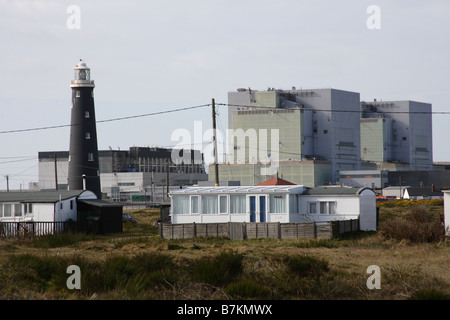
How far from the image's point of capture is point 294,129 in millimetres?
130750

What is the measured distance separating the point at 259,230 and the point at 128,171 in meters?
104

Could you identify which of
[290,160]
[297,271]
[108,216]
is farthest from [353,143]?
[297,271]

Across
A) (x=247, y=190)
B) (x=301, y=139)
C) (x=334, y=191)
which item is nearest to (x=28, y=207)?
(x=247, y=190)

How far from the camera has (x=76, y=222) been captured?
42.1 meters

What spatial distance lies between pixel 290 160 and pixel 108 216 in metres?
88.0

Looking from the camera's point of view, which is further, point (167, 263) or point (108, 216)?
point (108, 216)

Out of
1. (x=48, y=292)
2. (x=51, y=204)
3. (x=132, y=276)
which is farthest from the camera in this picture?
(x=51, y=204)

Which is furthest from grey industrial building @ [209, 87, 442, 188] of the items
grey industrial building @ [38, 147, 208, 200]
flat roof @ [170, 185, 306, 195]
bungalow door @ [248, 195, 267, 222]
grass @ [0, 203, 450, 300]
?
grass @ [0, 203, 450, 300]

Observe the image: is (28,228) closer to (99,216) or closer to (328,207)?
(99,216)

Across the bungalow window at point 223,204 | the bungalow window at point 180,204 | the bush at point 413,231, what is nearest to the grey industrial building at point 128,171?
the bungalow window at point 180,204

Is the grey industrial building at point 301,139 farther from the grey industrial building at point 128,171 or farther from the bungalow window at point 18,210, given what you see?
the bungalow window at point 18,210

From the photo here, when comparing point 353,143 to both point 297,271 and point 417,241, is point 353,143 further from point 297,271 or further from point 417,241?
point 297,271

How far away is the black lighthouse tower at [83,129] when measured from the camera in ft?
212
